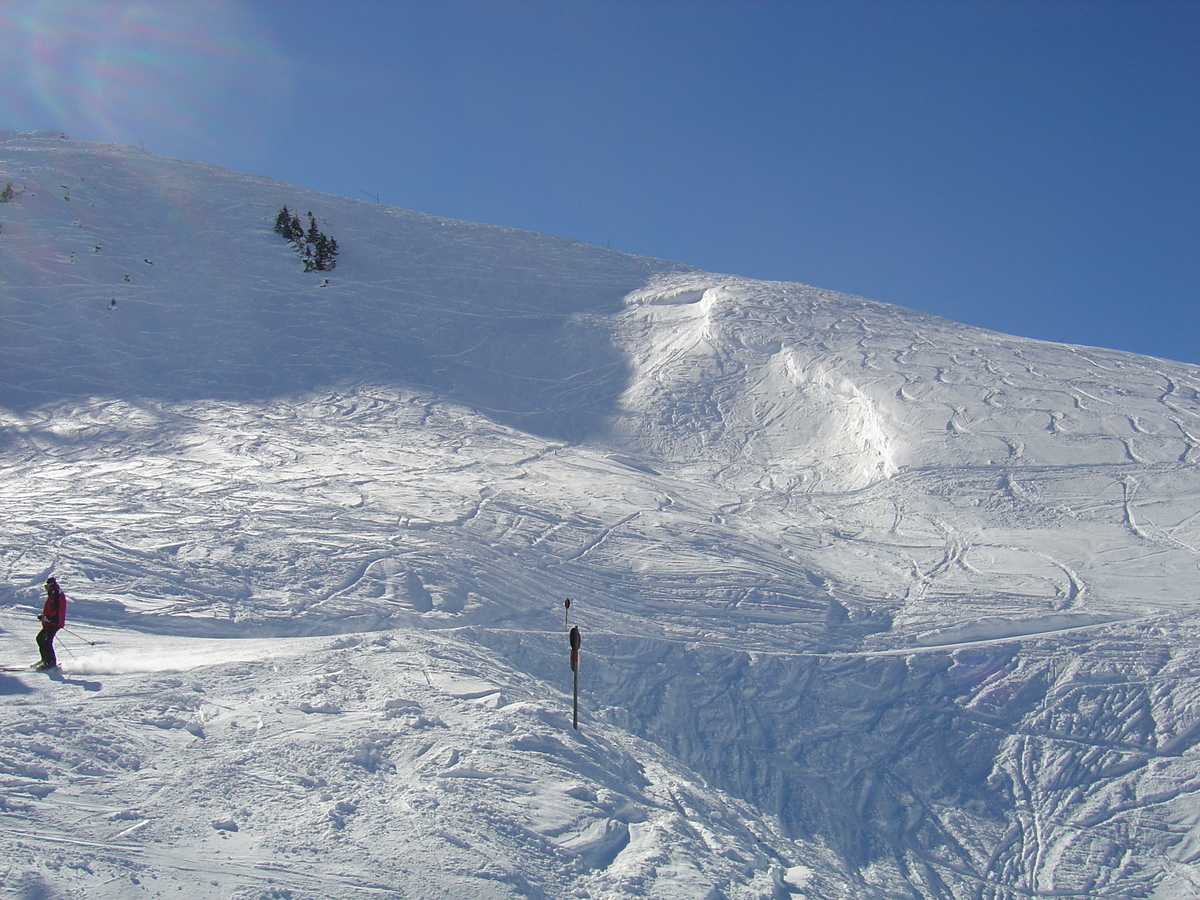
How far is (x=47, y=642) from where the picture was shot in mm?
7391

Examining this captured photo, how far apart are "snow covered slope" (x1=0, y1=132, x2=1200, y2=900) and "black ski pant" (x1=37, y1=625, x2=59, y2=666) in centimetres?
29

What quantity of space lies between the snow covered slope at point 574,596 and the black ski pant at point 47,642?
0.29m

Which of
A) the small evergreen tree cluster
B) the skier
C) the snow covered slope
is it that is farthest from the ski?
the small evergreen tree cluster

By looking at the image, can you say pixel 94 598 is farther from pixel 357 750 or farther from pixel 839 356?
pixel 839 356

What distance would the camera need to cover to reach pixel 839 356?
21.1m

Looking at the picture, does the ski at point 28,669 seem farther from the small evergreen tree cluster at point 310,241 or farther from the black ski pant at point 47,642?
the small evergreen tree cluster at point 310,241

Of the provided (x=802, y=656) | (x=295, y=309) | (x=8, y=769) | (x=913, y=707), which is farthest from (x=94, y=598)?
(x=295, y=309)

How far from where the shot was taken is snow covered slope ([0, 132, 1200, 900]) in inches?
234

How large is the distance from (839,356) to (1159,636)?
38.3ft

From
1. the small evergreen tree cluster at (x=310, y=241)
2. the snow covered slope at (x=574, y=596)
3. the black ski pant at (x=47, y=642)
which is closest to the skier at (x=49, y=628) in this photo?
the black ski pant at (x=47, y=642)

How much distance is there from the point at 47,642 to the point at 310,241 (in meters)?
20.8

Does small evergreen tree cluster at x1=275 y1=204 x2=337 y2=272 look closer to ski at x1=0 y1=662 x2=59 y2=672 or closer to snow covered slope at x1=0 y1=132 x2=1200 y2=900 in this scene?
snow covered slope at x1=0 y1=132 x2=1200 y2=900

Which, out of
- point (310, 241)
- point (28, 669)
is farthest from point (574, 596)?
point (310, 241)

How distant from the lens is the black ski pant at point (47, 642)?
7379 mm
